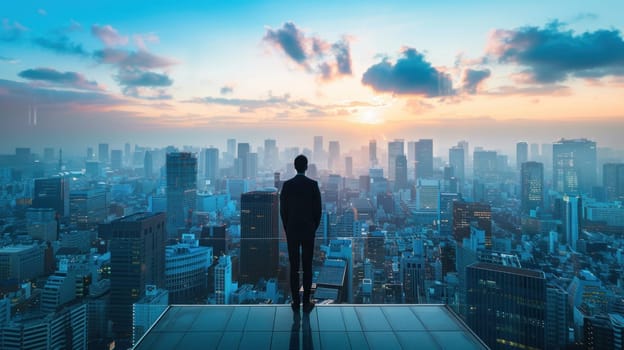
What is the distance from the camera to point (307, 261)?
8.76 feet

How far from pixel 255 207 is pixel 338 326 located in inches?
351

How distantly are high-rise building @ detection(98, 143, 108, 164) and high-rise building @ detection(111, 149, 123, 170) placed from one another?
141 centimetres

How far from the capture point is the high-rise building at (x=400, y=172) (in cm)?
2624

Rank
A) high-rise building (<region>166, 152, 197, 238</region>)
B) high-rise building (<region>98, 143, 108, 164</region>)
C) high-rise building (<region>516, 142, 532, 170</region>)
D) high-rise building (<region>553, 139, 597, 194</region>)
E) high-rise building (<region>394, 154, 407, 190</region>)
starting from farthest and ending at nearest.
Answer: high-rise building (<region>394, 154, 407, 190</region>) < high-rise building (<region>166, 152, 197, 238</region>) < high-rise building (<region>98, 143, 108, 164</region>) < high-rise building (<region>516, 142, 532, 170</region>) < high-rise building (<region>553, 139, 597, 194</region>)

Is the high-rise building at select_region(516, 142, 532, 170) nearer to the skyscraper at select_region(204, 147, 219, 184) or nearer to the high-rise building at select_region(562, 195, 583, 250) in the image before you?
the high-rise building at select_region(562, 195, 583, 250)

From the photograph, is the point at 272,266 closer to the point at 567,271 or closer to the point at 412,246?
the point at 412,246

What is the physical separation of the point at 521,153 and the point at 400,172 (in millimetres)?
8564

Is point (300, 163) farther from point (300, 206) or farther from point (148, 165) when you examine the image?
point (148, 165)

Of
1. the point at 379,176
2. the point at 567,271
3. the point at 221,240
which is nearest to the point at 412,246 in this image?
the point at 221,240

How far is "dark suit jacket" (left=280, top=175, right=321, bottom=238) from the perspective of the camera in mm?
2617

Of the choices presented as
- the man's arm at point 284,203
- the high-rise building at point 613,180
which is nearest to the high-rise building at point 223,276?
the man's arm at point 284,203

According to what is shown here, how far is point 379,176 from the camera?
85.9ft

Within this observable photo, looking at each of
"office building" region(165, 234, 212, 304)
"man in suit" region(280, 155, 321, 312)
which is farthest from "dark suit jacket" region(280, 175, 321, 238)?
"office building" region(165, 234, 212, 304)

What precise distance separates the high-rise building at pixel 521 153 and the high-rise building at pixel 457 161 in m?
3.50
